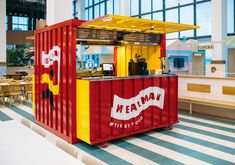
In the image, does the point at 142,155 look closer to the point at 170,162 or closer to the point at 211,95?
the point at 170,162

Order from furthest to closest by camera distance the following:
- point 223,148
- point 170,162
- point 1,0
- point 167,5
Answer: point 1,0 < point 167,5 < point 223,148 < point 170,162

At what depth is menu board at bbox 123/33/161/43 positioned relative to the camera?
21.1 ft

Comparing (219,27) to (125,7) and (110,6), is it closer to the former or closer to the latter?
(125,7)

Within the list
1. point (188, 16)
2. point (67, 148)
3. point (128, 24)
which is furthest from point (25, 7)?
point (67, 148)

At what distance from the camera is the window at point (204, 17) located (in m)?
12.1

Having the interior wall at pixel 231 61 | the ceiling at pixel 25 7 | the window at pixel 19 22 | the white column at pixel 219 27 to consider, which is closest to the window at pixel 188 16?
the white column at pixel 219 27

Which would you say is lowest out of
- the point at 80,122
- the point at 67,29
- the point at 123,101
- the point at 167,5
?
the point at 80,122

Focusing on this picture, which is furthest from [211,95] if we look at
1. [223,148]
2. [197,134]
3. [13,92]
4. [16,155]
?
[13,92]

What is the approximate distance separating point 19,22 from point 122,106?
22.9 m

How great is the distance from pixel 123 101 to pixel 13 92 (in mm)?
6068

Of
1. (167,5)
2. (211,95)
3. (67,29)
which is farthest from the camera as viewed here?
(167,5)

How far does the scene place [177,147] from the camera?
4992 mm

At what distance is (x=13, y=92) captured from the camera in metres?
9.91

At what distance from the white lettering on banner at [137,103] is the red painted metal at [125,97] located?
83mm
